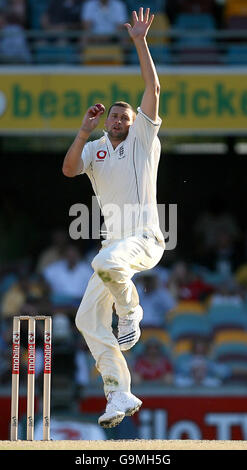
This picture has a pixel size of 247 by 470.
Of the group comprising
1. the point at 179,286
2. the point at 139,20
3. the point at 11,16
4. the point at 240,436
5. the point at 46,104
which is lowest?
the point at 240,436

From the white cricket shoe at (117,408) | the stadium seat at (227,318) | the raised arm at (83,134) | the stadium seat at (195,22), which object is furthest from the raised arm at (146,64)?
the stadium seat at (195,22)

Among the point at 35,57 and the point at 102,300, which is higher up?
the point at 35,57

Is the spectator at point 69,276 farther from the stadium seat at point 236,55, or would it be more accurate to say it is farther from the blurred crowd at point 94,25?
the stadium seat at point 236,55

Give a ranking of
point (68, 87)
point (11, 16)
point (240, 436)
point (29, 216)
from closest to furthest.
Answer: point (240, 436) < point (68, 87) < point (11, 16) < point (29, 216)

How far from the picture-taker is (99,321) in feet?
22.5

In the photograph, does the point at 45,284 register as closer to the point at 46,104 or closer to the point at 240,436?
the point at 46,104

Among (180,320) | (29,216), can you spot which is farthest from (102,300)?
(29,216)

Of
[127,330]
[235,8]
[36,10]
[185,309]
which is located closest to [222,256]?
[185,309]

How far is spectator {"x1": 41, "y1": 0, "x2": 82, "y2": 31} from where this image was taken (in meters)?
13.2

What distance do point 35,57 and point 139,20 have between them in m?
6.31

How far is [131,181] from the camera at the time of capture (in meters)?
6.71

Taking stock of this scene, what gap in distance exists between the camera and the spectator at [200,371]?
11.5 meters

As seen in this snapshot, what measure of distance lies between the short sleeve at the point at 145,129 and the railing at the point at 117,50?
19.2ft

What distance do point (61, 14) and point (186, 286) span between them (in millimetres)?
4112
